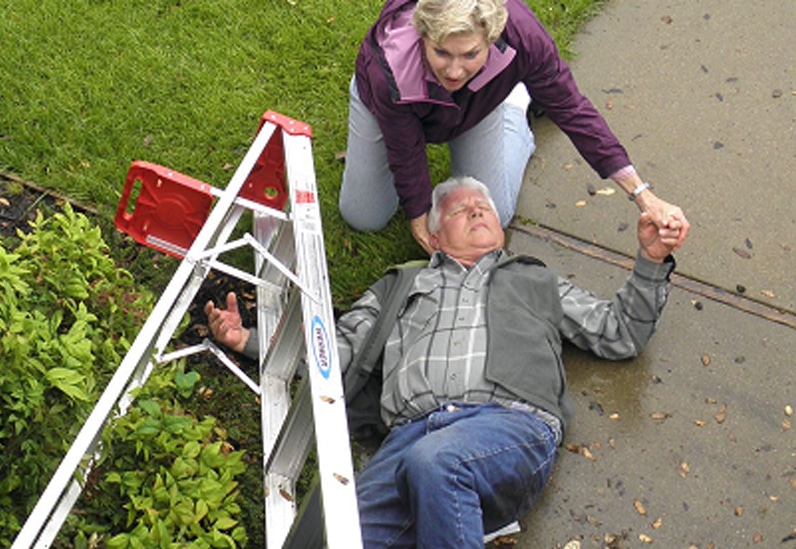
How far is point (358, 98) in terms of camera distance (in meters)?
4.32

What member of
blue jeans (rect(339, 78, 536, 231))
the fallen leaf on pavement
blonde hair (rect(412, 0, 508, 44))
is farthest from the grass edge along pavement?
the fallen leaf on pavement

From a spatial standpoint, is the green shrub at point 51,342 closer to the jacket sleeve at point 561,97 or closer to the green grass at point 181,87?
the green grass at point 181,87

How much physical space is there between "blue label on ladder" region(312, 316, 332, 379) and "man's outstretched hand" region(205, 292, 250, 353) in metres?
0.95

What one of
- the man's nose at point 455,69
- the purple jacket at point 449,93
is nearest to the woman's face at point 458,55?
the man's nose at point 455,69

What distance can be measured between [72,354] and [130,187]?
84 cm

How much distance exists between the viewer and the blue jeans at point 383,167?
433 cm

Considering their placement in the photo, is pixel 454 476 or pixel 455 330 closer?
pixel 454 476

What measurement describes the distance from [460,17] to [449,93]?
49 centimetres

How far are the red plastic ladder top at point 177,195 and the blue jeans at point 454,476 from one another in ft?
3.54

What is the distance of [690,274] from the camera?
14.1 ft

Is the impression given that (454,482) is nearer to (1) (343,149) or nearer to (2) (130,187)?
(2) (130,187)

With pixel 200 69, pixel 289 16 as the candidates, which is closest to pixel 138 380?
pixel 200 69

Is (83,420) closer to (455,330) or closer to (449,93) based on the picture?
(455,330)

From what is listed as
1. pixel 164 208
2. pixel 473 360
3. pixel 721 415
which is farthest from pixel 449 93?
pixel 721 415
